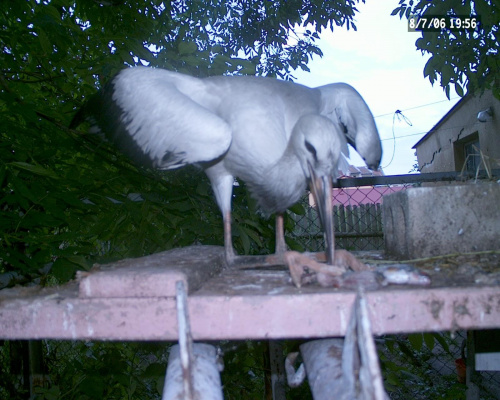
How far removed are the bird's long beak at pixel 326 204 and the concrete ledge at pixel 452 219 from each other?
0.35 m

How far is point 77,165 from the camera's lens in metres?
2.79

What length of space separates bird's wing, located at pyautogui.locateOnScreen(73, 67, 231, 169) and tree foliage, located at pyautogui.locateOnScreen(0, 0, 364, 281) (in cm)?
19

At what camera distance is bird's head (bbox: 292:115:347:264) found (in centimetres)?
211

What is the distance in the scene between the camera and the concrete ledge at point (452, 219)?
2039 mm

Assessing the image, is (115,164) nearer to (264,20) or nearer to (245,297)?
(245,297)

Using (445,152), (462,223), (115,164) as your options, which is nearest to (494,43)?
(462,223)

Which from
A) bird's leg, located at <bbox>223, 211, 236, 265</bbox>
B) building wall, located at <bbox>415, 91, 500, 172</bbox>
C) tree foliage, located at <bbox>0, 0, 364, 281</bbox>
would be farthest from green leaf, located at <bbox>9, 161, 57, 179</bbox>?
building wall, located at <bbox>415, 91, 500, 172</bbox>

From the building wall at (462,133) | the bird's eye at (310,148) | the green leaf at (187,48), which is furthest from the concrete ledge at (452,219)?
the building wall at (462,133)

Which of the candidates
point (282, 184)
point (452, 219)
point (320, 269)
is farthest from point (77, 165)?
point (452, 219)

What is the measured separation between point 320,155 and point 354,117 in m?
0.80

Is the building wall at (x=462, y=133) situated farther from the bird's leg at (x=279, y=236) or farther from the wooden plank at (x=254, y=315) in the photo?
the wooden plank at (x=254, y=315)

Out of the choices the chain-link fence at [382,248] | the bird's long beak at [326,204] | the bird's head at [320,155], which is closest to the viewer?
the bird's long beak at [326,204]

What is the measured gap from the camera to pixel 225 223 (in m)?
2.64

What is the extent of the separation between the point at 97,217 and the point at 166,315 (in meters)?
1.64
